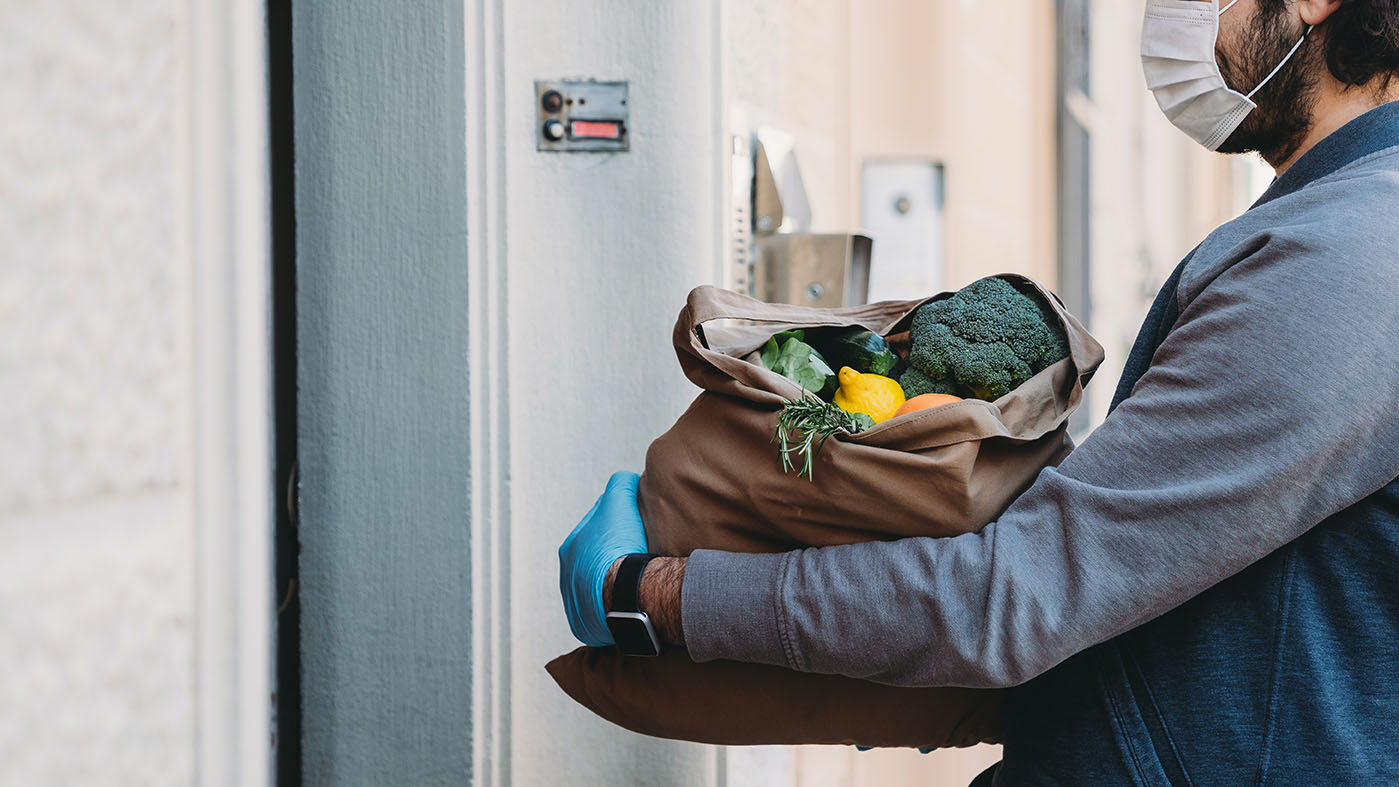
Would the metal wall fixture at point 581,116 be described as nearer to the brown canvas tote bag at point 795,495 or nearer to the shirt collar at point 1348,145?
the brown canvas tote bag at point 795,495

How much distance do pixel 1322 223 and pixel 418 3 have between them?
4.85ft

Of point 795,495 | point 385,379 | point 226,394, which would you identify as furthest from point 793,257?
point 226,394

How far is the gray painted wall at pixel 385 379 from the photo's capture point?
189cm

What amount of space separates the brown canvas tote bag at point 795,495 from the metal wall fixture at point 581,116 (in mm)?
814

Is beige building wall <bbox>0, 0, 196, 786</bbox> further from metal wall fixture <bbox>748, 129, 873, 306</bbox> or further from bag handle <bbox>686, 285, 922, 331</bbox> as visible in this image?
metal wall fixture <bbox>748, 129, 873, 306</bbox>

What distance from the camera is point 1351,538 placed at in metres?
1.08

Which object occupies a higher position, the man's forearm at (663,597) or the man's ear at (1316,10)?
the man's ear at (1316,10)

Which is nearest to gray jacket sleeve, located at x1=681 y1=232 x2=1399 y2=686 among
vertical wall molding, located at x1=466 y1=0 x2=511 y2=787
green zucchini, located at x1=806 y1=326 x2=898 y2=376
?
green zucchini, located at x1=806 y1=326 x2=898 y2=376

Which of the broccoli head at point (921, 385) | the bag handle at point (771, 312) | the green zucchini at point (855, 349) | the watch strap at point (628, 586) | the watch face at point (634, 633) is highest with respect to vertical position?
the bag handle at point (771, 312)

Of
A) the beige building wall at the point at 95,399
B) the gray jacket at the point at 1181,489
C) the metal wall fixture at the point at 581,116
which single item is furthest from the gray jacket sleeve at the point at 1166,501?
the metal wall fixture at the point at 581,116

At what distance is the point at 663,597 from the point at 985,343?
0.46m

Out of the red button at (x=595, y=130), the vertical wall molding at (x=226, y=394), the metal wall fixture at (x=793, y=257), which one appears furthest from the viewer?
the metal wall fixture at (x=793, y=257)

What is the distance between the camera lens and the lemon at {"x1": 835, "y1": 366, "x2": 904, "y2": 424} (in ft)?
3.94

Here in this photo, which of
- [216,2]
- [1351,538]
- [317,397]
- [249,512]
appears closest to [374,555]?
[317,397]
